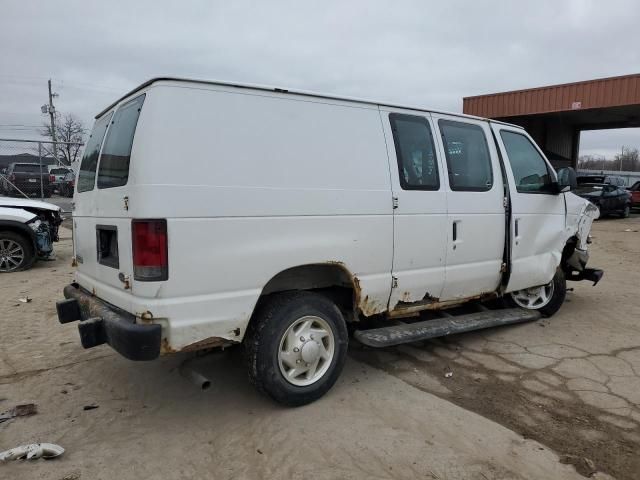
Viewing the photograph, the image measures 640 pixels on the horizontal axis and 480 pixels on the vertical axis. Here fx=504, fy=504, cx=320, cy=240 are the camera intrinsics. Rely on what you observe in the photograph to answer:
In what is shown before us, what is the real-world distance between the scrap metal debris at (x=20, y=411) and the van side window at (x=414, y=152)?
10.4 ft

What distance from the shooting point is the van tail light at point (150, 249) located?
2918mm

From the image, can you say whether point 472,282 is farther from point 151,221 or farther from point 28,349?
point 28,349

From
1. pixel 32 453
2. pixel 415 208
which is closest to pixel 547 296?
pixel 415 208

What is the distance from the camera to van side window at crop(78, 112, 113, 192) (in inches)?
151

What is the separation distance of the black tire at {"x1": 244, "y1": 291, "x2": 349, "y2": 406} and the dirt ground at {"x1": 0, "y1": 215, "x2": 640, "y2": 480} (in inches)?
5.8

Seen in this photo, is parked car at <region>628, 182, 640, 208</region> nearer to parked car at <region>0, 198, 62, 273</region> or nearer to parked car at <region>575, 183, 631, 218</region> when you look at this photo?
parked car at <region>575, 183, 631, 218</region>

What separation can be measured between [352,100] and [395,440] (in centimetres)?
243

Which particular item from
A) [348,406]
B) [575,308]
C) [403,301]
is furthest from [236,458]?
[575,308]

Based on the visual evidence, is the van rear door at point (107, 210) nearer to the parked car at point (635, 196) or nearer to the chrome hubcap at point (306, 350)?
the chrome hubcap at point (306, 350)

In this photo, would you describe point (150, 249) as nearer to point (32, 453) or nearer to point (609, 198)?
point (32, 453)

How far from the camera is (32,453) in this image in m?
2.96

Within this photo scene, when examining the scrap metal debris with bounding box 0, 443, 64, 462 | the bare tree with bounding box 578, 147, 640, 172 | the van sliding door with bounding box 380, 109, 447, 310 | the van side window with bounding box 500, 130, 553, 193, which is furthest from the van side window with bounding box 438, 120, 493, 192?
the bare tree with bounding box 578, 147, 640, 172

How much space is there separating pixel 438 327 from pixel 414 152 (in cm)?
156

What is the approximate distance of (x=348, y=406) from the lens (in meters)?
3.64
